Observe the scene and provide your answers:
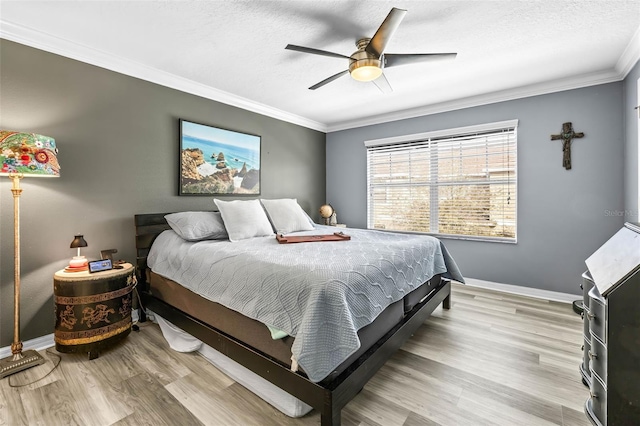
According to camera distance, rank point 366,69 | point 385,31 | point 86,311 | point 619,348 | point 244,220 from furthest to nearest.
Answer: point 244,220
point 366,69
point 86,311
point 385,31
point 619,348

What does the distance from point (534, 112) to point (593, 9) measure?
1.54 m

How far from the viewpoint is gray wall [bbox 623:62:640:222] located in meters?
2.60

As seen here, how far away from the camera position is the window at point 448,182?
3.63m

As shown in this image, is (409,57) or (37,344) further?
(37,344)

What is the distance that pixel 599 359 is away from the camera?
1.34 meters

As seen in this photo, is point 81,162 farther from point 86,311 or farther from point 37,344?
point 37,344

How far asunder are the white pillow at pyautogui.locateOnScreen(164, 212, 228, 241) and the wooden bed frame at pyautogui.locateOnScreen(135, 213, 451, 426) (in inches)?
14.0

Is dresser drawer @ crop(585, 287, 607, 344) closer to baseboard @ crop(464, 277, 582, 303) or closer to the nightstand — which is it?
baseboard @ crop(464, 277, 582, 303)

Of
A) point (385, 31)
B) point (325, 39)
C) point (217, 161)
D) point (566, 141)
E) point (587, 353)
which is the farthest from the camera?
point (217, 161)

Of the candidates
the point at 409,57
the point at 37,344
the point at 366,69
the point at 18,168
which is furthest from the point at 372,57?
the point at 37,344

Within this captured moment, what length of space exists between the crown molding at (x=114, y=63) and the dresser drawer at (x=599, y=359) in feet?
12.8

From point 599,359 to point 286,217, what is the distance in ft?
9.04

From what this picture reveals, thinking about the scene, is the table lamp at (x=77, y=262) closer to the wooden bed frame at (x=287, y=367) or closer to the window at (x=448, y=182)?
the wooden bed frame at (x=287, y=367)

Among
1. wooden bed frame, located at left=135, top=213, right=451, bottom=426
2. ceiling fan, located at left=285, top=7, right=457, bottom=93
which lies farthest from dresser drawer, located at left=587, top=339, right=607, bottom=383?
ceiling fan, located at left=285, top=7, right=457, bottom=93
